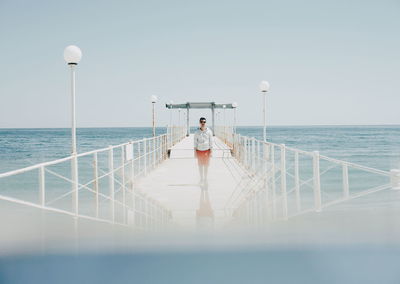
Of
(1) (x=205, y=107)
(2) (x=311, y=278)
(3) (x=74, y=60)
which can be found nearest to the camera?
(2) (x=311, y=278)

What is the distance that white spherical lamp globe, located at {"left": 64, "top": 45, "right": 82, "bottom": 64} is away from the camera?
5.26 metres

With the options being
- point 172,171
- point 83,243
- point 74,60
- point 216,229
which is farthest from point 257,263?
point 172,171

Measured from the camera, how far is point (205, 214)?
4.54 m

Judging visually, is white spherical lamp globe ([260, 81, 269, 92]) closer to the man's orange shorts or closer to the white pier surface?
the white pier surface

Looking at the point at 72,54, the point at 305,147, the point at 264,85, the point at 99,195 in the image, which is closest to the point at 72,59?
the point at 72,54

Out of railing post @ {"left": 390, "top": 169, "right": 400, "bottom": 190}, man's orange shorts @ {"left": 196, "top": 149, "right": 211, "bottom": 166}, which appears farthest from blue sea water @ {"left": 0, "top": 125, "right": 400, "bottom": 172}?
railing post @ {"left": 390, "top": 169, "right": 400, "bottom": 190}

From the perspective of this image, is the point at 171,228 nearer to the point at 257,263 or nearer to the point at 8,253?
the point at 257,263

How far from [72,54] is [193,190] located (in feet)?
9.23

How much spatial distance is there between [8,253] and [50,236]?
0.49 meters

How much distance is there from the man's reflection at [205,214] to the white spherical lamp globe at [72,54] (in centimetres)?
272

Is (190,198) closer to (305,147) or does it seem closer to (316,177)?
(316,177)

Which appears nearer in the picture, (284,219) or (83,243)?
(83,243)

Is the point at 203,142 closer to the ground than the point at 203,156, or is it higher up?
higher up

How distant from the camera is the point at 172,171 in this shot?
8.77 m
